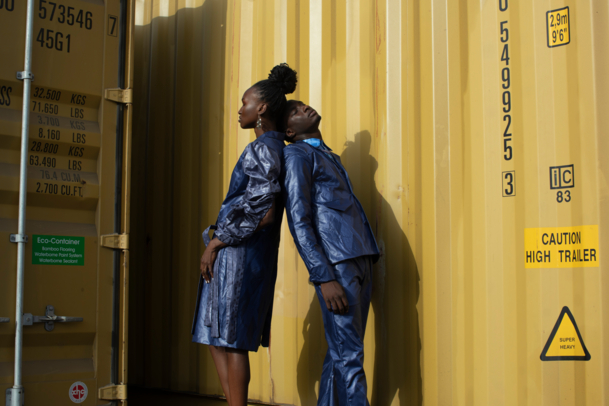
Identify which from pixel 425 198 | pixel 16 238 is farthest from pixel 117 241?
pixel 425 198

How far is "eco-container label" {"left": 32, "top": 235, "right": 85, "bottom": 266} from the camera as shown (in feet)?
9.68

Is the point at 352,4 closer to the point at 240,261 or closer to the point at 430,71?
the point at 430,71

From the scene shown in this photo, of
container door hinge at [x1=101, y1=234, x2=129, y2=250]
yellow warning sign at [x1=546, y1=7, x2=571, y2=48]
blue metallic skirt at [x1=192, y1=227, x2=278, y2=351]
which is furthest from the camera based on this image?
container door hinge at [x1=101, y1=234, x2=129, y2=250]

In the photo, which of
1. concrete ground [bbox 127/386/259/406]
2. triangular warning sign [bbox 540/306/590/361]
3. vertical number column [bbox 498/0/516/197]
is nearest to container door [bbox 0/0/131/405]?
concrete ground [bbox 127/386/259/406]

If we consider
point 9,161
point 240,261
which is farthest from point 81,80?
point 240,261

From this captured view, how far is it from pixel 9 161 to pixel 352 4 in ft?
7.39

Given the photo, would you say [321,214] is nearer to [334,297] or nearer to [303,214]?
[303,214]

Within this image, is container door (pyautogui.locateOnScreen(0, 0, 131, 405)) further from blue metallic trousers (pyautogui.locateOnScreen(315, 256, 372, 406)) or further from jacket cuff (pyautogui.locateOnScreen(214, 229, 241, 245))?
blue metallic trousers (pyautogui.locateOnScreen(315, 256, 372, 406))

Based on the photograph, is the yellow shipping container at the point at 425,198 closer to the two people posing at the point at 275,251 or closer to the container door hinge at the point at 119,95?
the container door hinge at the point at 119,95

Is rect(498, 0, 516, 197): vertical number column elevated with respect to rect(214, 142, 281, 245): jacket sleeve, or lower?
elevated

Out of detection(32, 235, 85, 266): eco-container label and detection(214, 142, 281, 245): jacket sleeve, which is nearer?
detection(214, 142, 281, 245): jacket sleeve

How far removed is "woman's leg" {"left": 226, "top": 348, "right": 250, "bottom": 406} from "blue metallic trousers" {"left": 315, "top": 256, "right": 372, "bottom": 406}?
1.37 ft

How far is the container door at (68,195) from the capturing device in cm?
287

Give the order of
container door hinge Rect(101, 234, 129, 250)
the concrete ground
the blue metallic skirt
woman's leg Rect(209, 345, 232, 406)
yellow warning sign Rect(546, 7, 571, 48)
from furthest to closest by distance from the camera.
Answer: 1. the concrete ground
2. container door hinge Rect(101, 234, 129, 250)
3. woman's leg Rect(209, 345, 232, 406)
4. the blue metallic skirt
5. yellow warning sign Rect(546, 7, 571, 48)
